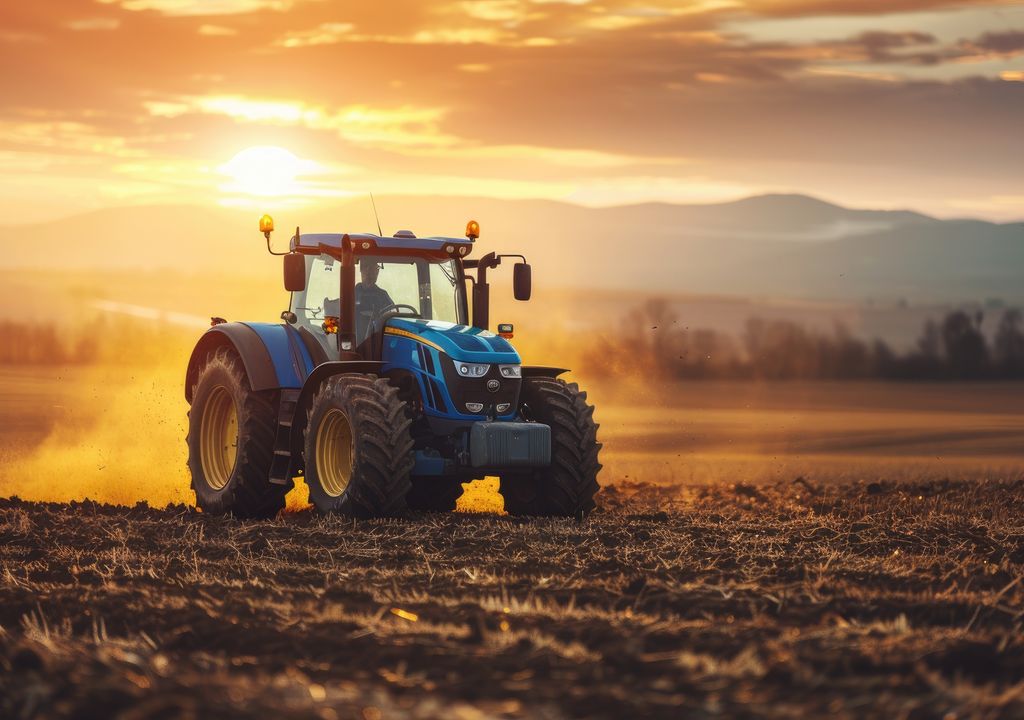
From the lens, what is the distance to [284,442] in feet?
52.2

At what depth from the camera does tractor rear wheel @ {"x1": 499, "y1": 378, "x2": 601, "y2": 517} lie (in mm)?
15242

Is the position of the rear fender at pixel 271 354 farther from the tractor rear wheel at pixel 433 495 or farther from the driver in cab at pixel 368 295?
the tractor rear wheel at pixel 433 495

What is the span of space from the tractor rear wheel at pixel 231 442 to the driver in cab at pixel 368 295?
1391 millimetres

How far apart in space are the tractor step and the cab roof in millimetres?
1554

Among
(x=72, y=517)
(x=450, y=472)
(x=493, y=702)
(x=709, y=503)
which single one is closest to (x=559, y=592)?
(x=493, y=702)

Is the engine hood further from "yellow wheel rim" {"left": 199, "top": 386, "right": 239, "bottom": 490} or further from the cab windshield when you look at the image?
"yellow wheel rim" {"left": 199, "top": 386, "right": 239, "bottom": 490}

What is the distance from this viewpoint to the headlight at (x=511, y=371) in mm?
15211

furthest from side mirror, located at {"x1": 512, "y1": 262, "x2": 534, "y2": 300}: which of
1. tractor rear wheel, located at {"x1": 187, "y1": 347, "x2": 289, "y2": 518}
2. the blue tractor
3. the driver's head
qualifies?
tractor rear wheel, located at {"x1": 187, "y1": 347, "x2": 289, "y2": 518}

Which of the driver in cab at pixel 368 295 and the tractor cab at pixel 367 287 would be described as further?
the driver in cab at pixel 368 295

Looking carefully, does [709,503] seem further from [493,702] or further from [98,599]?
[493,702]

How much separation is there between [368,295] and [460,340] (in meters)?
1.34

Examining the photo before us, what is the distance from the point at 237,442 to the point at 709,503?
6.45 meters

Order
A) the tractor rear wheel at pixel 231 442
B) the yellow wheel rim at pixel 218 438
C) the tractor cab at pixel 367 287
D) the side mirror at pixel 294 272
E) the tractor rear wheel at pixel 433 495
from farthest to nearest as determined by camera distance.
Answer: the yellow wheel rim at pixel 218 438 < the tractor rear wheel at pixel 433 495 < the tractor rear wheel at pixel 231 442 < the tractor cab at pixel 367 287 < the side mirror at pixel 294 272

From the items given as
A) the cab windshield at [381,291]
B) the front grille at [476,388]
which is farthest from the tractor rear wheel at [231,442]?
the front grille at [476,388]
